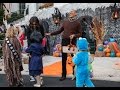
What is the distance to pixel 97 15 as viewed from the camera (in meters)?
18.0

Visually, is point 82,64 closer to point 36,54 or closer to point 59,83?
point 36,54

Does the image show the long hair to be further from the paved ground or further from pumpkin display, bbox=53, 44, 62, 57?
pumpkin display, bbox=53, 44, 62, 57

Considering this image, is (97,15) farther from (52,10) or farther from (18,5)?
(18,5)

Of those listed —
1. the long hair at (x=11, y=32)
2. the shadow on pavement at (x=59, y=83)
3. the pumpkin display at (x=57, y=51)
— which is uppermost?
the long hair at (x=11, y=32)

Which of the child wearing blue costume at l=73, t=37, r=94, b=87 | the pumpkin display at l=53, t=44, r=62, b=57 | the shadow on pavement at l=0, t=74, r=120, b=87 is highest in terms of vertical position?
the child wearing blue costume at l=73, t=37, r=94, b=87

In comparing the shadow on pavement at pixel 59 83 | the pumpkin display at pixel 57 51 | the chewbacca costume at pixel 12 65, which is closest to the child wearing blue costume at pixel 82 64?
the shadow on pavement at pixel 59 83

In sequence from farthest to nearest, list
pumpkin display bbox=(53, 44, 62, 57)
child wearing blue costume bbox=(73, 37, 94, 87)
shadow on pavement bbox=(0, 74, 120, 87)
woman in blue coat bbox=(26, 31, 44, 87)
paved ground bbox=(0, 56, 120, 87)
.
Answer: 1. pumpkin display bbox=(53, 44, 62, 57)
2. paved ground bbox=(0, 56, 120, 87)
3. shadow on pavement bbox=(0, 74, 120, 87)
4. woman in blue coat bbox=(26, 31, 44, 87)
5. child wearing blue costume bbox=(73, 37, 94, 87)

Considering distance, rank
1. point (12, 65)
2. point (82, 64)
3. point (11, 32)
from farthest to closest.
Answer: point (12, 65) → point (11, 32) → point (82, 64)

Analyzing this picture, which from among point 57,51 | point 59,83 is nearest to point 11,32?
point 59,83

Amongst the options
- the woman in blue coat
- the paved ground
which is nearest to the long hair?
the woman in blue coat

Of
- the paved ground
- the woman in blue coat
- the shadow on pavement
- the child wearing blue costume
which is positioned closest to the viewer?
the child wearing blue costume

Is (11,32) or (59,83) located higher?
(11,32)

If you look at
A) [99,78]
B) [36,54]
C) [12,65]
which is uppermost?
→ [36,54]

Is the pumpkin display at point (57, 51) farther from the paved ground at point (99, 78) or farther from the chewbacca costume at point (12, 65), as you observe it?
the chewbacca costume at point (12, 65)
